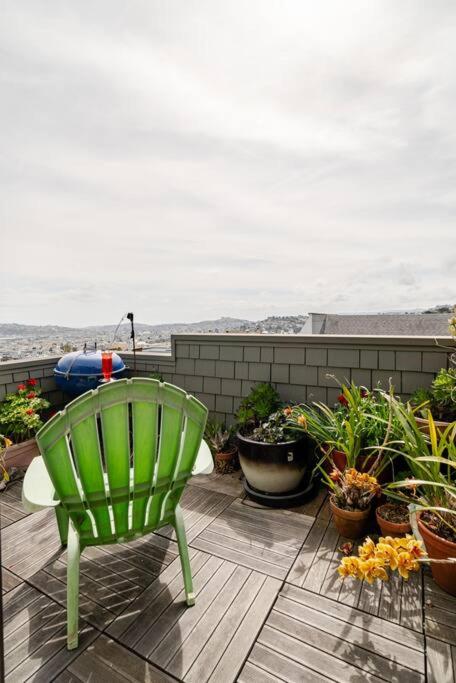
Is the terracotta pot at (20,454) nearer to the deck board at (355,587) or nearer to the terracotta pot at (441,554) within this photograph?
the deck board at (355,587)

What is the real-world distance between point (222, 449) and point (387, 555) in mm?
1898

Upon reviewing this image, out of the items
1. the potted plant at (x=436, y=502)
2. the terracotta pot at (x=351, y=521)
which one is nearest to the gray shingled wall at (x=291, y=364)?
the potted plant at (x=436, y=502)

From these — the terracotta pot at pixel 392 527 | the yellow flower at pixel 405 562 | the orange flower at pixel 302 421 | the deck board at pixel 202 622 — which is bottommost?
the deck board at pixel 202 622

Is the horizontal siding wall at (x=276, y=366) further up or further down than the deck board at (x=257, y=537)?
further up

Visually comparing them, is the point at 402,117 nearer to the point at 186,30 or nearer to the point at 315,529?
the point at 186,30

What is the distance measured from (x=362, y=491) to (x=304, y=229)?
434cm

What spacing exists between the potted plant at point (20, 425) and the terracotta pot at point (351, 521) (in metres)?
2.70

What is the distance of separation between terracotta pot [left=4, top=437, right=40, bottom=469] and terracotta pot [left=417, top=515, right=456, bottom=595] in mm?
3089

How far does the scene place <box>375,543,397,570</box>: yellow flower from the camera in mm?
1396

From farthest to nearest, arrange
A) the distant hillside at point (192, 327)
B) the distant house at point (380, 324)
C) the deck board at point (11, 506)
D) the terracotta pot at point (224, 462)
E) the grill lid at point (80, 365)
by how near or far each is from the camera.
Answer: the distant house at point (380, 324) → the distant hillside at point (192, 327) → the grill lid at point (80, 365) → the terracotta pot at point (224, 462) → the deck board at point (11, 506)

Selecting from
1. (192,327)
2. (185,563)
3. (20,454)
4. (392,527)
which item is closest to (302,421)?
(392,527)

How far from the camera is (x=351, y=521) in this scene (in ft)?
6.68

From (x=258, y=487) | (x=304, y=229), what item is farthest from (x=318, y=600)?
(x=304, y=229)

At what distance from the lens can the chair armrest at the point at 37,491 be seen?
1.46 m
